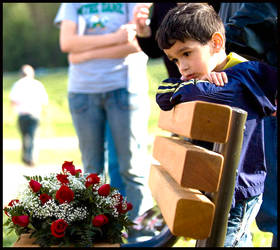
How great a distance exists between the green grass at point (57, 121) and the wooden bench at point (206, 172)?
867 mm

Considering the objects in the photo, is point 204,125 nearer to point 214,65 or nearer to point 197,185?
point 197,185

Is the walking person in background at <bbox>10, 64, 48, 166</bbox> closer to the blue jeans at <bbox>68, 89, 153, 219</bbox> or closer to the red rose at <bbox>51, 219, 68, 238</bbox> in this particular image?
the blue jeans at <bbox>68, 89, 153, 219</bbox>

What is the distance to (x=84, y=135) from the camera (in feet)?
12.8

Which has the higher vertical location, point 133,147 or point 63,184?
point 63,184

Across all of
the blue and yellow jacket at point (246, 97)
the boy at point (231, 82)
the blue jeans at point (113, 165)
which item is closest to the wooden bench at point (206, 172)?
the blue and yellow jacket at point (246, 97)

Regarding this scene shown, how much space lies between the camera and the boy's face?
7.36 ft

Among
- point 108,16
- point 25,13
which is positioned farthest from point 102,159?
point 25,13

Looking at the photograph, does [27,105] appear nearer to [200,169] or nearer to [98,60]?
Result: [98,60]

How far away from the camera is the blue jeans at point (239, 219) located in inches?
Result: 87.3

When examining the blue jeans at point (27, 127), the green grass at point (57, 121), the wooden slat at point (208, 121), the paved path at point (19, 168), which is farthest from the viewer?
the blue jeans at point (27, 127)

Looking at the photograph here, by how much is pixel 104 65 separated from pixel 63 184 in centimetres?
172

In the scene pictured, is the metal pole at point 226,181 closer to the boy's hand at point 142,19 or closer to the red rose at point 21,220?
the red rose at point 21,220

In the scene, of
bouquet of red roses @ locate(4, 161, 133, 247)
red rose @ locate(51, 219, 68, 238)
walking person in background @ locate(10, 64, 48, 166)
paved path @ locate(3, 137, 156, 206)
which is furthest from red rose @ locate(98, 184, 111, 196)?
walking person in background @ locate(10, 64, 48, 166)

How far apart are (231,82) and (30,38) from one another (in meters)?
27.3
